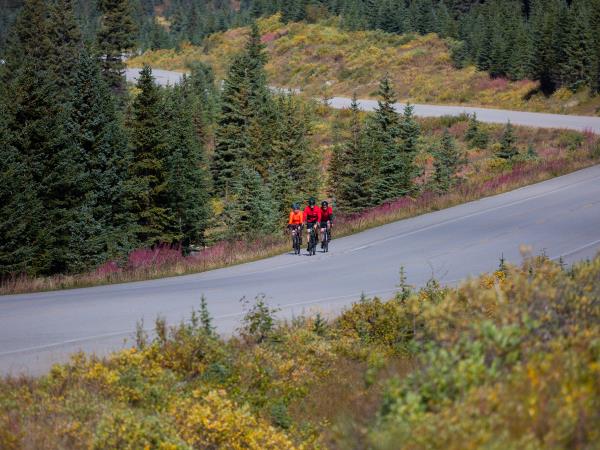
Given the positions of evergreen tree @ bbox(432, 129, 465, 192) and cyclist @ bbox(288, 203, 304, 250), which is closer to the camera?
cyclist @ bbox(288, 203, 304, 250)

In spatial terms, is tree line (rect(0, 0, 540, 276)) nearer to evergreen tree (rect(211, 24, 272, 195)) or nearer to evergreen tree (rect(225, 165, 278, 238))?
evergreen tree (rect(225, 165, 278, 238))

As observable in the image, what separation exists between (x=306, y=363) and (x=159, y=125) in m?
23.8

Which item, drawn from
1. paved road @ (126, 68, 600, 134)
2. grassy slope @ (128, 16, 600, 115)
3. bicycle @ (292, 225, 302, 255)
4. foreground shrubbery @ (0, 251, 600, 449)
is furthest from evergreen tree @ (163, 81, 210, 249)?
grassy slope @ (128, 16, 600, 115)

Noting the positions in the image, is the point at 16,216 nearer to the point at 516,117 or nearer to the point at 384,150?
the point at 384,150

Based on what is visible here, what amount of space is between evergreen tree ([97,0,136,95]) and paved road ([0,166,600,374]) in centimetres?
3076

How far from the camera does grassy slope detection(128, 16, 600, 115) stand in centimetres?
5797

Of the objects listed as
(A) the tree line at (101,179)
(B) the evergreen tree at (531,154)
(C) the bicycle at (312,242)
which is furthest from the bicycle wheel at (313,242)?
(B) the evergreen tree at (531,154)

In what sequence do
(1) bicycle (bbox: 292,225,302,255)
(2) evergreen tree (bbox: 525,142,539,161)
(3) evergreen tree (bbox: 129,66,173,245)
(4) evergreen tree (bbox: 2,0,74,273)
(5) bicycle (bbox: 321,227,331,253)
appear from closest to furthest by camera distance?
(5) bicycle (bbox: 321,227,331,253) → (1) bicycle (bbox: 292,225,302,255) → (4) evergreen tree (bbox: 2,0,74,273) → (3) evergreen tree (bbox: 129,66,173,245) → (2) evergreen tree (bbox: 525,142,539,161)

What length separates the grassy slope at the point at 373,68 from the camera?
58.0 metres

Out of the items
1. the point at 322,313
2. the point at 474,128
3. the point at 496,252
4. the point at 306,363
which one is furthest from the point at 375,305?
the point at 474,128

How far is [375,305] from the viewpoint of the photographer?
1190 centimetres

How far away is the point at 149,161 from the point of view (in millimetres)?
31812

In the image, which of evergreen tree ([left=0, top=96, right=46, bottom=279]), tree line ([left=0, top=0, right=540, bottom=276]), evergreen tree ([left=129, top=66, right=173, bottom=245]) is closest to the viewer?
evergreen tree ([left=0, top=96, right=46, bottom=279])

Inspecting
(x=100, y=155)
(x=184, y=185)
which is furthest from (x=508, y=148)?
(x=100, y=155)
